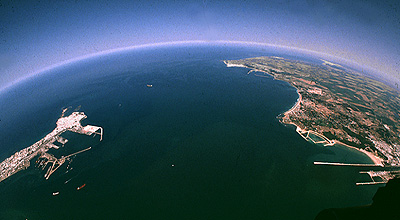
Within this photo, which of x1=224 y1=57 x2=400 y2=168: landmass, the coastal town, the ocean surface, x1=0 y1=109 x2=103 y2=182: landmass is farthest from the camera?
x1=224 y1=57 x2=400 y2=168: landmass

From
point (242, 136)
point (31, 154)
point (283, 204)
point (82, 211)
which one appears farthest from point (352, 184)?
point (31, 154)

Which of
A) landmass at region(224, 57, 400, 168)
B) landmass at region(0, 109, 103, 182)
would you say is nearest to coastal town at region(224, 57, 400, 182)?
landmass at region(224, 57, 400, 168)

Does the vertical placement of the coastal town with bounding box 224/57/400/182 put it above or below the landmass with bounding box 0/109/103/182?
below

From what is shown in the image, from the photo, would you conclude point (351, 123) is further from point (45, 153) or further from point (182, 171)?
point (45, 153)

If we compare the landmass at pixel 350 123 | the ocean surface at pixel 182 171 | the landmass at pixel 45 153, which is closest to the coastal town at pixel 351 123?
the landmass at pixel 350 123

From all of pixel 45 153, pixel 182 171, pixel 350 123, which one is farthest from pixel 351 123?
pixel 45 153

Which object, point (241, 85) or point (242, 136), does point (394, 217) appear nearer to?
point (242, 136)

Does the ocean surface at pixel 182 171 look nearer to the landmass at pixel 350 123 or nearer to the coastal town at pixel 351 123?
the coastal town at pixel 351 123

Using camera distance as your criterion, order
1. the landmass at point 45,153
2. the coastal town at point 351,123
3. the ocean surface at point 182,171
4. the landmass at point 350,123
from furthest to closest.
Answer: the landmass at point 350,123 < the coastal town at point 351,123 < the landmass at point 45,153 < the ocean surface at point 182,171

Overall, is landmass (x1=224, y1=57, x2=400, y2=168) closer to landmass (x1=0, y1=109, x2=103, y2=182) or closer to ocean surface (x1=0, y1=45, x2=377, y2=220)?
ocean surface (x1=0, y1=45, x2=377, y2=220)
